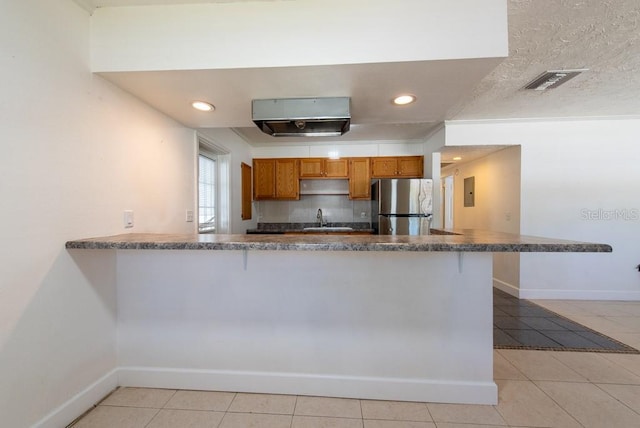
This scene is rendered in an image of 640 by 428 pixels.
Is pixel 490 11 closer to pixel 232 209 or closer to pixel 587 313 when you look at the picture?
pixel 232 209

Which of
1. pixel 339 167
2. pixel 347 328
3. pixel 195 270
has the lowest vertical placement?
pixel 347 328

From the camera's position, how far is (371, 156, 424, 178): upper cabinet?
4250 mm

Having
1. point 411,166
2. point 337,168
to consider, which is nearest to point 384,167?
point 411,166

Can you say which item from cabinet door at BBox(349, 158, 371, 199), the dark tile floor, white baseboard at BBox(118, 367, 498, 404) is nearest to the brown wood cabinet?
cabinet door at BBox(349, 158, 371, 199)

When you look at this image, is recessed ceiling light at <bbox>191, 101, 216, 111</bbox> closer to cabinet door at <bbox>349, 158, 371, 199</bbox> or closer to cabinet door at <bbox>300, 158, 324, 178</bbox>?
cabinet door at <bbox>300, 158, 324, 178</bbox>

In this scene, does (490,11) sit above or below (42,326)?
above

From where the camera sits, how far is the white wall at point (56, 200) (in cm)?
118

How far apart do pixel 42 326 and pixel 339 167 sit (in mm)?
3738

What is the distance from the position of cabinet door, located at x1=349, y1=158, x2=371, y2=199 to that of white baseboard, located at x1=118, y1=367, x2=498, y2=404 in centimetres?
303

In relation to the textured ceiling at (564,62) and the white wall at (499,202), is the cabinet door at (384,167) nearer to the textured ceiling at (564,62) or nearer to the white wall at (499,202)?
the textured ceiling at (564,62)

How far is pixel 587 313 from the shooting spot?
3047mm

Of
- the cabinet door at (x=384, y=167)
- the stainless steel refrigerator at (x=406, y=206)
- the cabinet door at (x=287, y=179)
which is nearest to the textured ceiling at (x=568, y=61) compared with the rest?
the stainless steel refrigerator at (x=406, y=206)

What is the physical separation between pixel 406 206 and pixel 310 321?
2.51 metres

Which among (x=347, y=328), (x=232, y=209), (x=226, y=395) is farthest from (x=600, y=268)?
(x=232, y=209)
